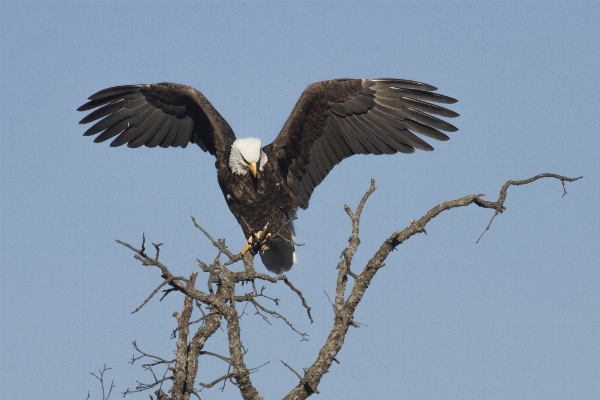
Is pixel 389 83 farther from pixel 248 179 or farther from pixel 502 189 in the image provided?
pixel 502 189

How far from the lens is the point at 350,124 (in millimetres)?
6770

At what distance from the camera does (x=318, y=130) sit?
6785mm

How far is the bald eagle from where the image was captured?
6.55 m

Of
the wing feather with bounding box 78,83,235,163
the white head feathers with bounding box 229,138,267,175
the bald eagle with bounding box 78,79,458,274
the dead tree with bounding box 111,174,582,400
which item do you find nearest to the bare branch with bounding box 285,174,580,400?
the dead tree with bounding box 111,174,582,400

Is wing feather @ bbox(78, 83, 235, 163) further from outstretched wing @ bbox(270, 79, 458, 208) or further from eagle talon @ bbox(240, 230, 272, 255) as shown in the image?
eagle talon @ bbox(240, 230, 272, 255)

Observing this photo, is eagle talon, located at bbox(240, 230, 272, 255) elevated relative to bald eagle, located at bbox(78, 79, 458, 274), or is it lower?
lower

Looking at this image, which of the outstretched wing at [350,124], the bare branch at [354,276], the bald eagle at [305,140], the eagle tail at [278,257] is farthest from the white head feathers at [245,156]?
the bare branch at [354,276]

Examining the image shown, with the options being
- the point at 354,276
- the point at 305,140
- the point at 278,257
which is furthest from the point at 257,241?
the point at 354,276

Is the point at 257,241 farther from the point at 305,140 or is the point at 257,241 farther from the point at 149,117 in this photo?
the point at 149,117

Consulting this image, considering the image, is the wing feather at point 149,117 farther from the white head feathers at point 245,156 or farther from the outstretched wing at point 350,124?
the outstretched wing at point 350,124

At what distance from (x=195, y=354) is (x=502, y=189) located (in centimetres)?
194

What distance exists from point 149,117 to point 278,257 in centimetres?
191

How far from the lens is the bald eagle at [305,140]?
6.55 metres

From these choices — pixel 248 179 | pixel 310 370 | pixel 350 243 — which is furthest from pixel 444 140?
pixel 310 370
